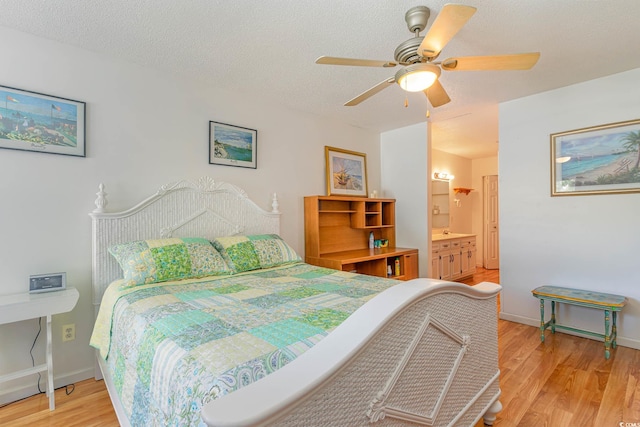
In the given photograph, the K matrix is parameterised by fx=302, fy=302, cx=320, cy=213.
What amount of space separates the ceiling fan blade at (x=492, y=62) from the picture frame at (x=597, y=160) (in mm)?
1831

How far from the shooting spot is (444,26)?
52.9 inches

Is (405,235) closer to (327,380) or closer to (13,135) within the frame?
(327,380)

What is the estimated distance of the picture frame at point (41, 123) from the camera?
1933mm

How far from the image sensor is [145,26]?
6.40 feet

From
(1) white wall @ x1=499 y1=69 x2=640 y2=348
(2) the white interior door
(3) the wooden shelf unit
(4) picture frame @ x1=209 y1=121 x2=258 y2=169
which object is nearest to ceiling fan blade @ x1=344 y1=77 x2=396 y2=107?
(4) picture frame @ x1=209 y1=121 x2=258 y2=169

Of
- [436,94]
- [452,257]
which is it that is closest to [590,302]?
[436,94]

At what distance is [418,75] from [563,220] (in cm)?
247

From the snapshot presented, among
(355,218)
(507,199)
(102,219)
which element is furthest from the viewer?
(355,218)

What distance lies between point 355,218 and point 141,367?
120 inches

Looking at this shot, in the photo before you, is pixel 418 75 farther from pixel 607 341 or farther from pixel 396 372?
pixel 607 341

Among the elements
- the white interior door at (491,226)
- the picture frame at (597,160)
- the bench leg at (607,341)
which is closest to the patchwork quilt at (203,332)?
the bench leg at (607,341)

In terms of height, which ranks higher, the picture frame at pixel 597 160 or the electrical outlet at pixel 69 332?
the picture frame at pixel 597 160

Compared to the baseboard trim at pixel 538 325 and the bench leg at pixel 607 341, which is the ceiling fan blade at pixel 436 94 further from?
the baseboard trim at pixel 538 325

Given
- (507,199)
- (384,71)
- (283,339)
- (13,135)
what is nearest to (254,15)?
(384,71)
